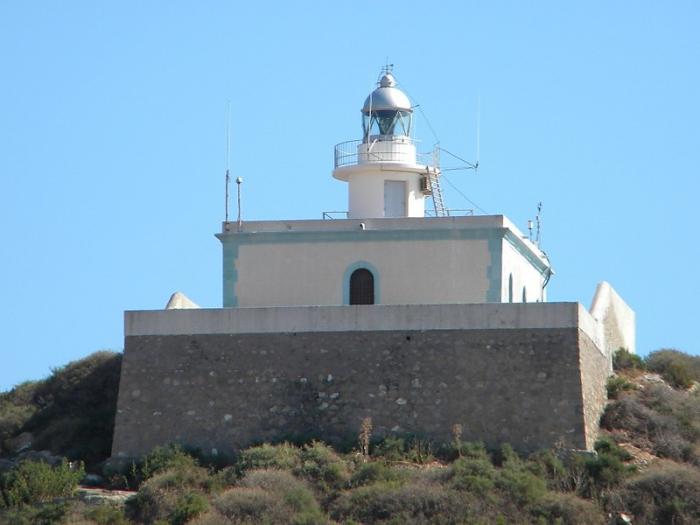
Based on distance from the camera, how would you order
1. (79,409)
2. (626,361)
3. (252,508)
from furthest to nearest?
(626,361), (79,409), (252,508)

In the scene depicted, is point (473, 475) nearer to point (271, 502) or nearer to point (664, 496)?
point (664, 496)

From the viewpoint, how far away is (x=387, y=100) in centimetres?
3969

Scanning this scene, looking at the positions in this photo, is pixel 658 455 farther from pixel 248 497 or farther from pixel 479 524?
pixel 248 497

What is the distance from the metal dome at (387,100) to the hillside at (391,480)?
667 centimetres

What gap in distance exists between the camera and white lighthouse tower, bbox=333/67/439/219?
1548 inches

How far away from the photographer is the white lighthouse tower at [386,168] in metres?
39.3

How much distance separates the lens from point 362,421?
34.8 metres

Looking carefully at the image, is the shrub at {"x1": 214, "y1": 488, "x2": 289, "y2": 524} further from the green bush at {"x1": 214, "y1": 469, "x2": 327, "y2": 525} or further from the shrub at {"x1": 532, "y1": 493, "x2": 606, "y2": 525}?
the shrub at {"x1": 532, "y1": 493, "x2": 606, "y2": 525}

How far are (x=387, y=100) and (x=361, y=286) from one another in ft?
12.4

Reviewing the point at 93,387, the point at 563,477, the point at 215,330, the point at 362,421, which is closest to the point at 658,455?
the point at 563,477

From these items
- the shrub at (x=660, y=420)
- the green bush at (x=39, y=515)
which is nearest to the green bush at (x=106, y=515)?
the green bush at (x=39, y=515)

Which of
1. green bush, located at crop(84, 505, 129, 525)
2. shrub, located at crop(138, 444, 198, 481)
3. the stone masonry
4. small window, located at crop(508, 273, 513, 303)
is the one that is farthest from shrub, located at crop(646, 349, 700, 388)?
green bush, located at crop(84, 505, 129, 525)

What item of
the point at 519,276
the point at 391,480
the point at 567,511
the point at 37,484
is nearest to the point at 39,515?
the point at 37,484

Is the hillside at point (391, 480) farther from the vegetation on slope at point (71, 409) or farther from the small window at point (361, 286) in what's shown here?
the small window at point (361, 286)
